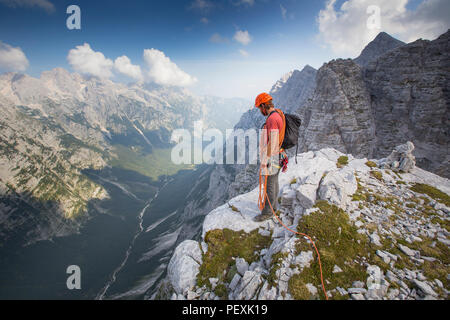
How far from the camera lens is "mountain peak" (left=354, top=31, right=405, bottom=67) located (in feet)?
230

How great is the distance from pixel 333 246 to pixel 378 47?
102354mm

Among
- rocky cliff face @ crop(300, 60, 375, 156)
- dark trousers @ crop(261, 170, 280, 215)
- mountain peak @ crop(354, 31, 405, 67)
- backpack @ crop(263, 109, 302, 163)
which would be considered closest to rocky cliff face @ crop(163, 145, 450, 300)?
dark trousers @ crop(261, 170, 280, 215)

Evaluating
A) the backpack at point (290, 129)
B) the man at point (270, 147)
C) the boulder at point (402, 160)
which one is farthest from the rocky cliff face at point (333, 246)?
the backpack at point (290, 129)

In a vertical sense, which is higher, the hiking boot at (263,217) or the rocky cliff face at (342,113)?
the rocky cliff face at (342,113)

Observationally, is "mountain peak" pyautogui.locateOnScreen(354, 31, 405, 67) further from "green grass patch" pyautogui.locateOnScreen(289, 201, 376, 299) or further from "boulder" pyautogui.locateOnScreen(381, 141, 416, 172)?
"green grass patch" pyautogui.locateOnScreen(289, 201, 376, 299)

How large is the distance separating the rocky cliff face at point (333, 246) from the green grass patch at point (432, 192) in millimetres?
49

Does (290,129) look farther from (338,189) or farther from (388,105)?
(388,105)

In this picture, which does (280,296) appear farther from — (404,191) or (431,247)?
(404,191)

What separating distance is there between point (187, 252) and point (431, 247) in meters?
11.9

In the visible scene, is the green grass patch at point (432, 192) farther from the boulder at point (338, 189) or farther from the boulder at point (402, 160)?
the boulder at point (338, 189)

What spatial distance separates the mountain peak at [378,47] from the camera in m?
70.1

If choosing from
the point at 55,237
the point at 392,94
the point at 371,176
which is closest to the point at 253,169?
the point at 392,94

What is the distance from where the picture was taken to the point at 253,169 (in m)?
101
